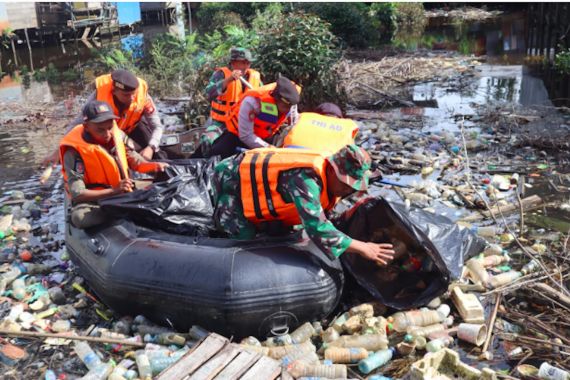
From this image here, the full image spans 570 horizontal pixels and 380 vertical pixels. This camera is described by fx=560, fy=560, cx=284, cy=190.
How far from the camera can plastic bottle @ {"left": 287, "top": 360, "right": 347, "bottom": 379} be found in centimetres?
336

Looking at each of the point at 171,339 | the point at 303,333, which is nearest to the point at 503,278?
the point at 303,333

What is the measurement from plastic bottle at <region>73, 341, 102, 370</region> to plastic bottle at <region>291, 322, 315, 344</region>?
1.28 meters

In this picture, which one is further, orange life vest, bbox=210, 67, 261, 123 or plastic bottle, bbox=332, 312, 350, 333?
orange life vest, bbox=210, 67, 261, 123

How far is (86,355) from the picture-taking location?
12.0 ft

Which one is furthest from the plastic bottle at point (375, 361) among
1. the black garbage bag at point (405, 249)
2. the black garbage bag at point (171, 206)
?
the black garbage bag at point (171, 206)

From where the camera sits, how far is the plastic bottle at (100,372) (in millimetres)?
3447

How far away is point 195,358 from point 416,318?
1528mm

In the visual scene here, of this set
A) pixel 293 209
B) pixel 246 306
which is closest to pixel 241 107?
pixel 293 209

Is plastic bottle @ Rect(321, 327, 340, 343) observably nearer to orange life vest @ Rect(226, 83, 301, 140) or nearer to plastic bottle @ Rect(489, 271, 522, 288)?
plastic bottle @ Rect(489, 271, 522, 288)

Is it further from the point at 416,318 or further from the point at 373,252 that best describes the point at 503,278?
the point at 373,252

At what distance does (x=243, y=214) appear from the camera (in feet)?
13.5

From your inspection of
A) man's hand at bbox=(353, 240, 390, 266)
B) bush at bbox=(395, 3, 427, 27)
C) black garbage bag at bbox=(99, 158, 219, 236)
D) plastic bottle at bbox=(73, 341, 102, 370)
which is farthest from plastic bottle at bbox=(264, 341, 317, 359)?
bush at bbox=(395, 3, 427, 27)

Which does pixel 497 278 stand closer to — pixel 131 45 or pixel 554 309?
pixel 554 309

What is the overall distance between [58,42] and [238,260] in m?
25.9
